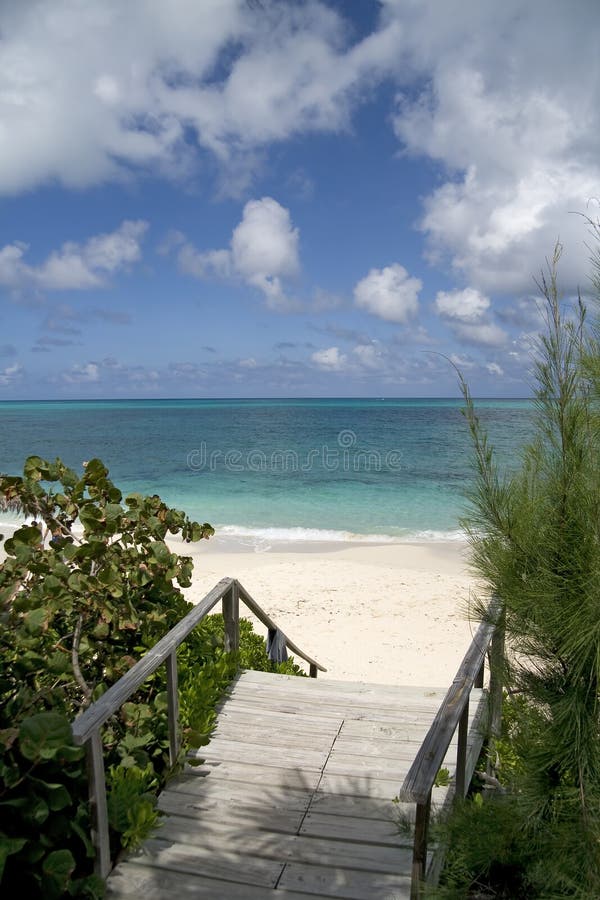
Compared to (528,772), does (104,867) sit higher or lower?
lower

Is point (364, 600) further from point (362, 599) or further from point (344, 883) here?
point (344, 883)

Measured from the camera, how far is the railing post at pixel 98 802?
282 centimetres

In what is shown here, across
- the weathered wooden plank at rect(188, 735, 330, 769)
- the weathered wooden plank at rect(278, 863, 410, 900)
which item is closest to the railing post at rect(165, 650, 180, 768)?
the weathered wooden plank at rect(188, 735, 330, 769)

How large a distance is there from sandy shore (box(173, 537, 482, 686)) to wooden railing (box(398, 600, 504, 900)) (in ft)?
7.18

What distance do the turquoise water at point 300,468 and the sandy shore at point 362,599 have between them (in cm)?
267

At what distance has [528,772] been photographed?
8.41ft

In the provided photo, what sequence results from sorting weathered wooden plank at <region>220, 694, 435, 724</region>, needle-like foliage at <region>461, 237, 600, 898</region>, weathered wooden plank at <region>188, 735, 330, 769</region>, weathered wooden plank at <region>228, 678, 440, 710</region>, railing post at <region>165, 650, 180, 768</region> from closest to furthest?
needle-like foliage at <region>461, 237, 600, 898</region>
railing post at <region>165, 650, 180, 768</region>
weathered wooden plank at <region>188, 735, 330, 769</region>
weathered wooden plank at <region>220, 694, 435, 724</region>
weathered wooden plank at <region>228, 678, 440, 710</region>

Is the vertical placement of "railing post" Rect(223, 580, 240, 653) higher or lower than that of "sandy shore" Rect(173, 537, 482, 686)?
higher

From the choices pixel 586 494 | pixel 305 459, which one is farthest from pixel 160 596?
pixel 305 459

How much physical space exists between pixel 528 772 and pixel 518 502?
3.65 feet

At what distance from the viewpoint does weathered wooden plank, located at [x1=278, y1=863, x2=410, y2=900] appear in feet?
9.74

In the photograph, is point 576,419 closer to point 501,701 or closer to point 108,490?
Result: point 501,701

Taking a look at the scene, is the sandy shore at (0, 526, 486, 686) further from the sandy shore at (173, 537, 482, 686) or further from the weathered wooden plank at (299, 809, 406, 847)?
the weathered wooden plank at (299, 809, 406, 847)

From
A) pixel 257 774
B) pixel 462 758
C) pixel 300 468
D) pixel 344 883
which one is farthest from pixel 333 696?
pixel 300 468
